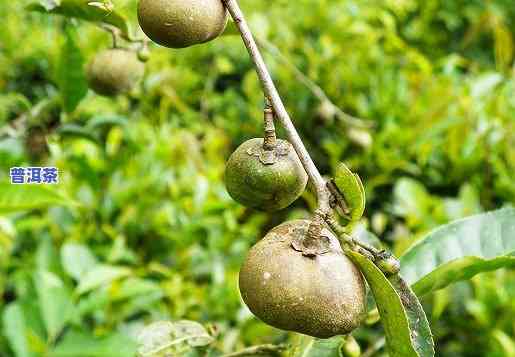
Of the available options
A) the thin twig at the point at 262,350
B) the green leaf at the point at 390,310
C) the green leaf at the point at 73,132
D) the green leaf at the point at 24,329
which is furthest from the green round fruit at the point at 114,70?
the green leaf at the point at 24,329

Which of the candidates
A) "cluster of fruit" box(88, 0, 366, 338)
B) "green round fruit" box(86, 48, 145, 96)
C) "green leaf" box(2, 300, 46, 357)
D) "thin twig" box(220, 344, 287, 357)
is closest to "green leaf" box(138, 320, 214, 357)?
"thin twig" box(220, 344, 287, 357)

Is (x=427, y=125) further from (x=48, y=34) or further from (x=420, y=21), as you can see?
(x=48, y=34)

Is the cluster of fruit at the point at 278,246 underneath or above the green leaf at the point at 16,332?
above

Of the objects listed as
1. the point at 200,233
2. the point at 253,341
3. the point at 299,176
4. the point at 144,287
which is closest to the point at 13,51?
the point at 200,233

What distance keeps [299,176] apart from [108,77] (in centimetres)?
52

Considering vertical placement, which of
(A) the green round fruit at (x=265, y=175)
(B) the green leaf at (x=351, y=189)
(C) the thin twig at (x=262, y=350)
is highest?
(B) the green leaf at (x=351, y=189)

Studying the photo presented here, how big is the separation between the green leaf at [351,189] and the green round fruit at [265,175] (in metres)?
0.08

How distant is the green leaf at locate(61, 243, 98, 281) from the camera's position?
1.89 metres

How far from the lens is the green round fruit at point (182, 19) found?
667mm

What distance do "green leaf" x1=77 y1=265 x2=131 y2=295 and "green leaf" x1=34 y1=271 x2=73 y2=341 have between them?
0.17 feet

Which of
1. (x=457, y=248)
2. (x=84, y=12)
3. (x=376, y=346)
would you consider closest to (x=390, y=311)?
(x=457, y=248)

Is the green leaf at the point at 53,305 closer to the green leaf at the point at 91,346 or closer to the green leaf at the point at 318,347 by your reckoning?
the green leaf at the point at 91,346

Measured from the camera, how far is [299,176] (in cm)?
69

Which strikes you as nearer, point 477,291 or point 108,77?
point 108,77
